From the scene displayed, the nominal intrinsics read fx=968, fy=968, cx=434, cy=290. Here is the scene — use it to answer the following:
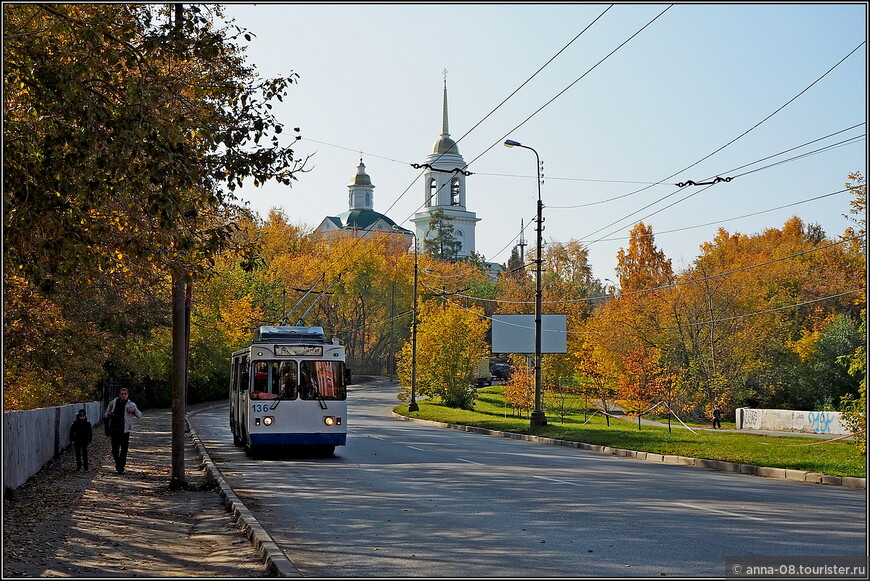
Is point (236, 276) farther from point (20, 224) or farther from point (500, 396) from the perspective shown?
point (20, 224)

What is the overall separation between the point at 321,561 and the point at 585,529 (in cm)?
347

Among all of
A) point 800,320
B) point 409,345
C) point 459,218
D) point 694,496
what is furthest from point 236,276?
point 459,218

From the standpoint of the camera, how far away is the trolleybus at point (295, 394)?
2402 centimetres

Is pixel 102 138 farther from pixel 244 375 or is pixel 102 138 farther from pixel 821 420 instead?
pixel 821 420

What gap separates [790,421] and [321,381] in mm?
34349

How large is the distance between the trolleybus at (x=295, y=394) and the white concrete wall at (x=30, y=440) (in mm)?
4746

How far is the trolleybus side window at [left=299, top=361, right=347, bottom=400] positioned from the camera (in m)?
24.4

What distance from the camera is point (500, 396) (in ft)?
279

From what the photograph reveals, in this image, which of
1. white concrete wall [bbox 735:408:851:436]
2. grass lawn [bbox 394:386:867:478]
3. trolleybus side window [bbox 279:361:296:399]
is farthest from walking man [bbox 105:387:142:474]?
white concrete wall [bbox 735:408:851:436]

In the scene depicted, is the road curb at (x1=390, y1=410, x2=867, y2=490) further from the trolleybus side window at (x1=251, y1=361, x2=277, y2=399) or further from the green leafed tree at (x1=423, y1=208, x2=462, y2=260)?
the green leafed tree at (x1=423, y1=208, x2=462, y2=260)

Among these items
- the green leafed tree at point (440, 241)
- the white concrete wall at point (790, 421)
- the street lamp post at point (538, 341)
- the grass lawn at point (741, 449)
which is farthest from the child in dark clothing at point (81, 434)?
the green leafed tree at point (440, 241)

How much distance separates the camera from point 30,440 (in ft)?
64.6

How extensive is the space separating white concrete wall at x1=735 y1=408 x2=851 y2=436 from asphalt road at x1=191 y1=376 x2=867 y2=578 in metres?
27.1

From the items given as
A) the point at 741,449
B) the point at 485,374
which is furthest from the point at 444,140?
the point at 741,449
